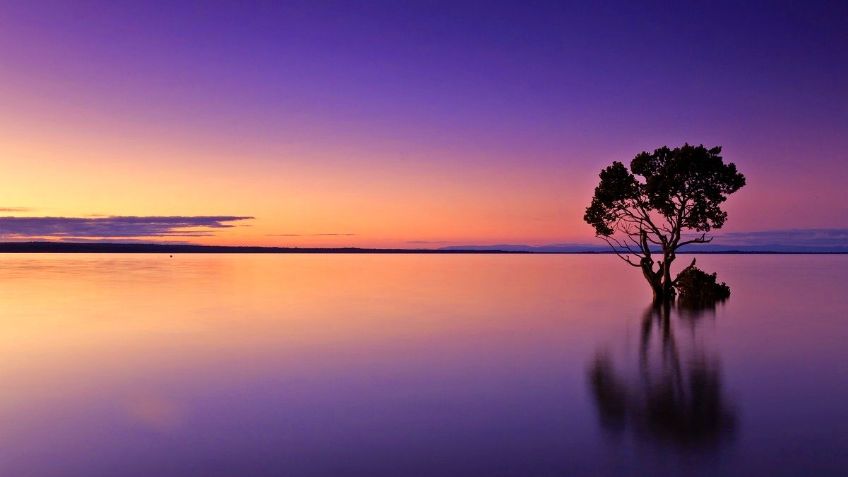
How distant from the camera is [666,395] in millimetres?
14805

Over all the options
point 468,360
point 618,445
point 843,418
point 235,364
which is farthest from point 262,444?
point 843,418

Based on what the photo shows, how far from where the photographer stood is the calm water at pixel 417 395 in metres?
10.2

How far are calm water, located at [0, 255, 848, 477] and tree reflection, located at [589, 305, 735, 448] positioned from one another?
72mm

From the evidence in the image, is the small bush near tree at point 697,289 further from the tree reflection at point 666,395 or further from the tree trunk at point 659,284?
the tree reflection at point 666,395

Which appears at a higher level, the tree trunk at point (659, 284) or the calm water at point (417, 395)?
the tree trunk at point (659, 284)

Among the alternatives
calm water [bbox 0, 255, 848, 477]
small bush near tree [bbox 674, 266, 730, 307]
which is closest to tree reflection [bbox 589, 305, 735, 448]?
calm water [bbox 0, 255, 848, 477]

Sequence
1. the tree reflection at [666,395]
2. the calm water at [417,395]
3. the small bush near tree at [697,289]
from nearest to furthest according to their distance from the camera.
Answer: the calm water at [417,395] → the tree reflection at [666,395] → the small bush near tree at [697,289]

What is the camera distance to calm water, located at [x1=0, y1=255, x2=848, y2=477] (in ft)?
33.5

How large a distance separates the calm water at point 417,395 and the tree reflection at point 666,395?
0.07 m

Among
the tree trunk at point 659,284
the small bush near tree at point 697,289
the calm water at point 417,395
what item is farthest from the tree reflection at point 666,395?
the small bush near tree at point 697,289

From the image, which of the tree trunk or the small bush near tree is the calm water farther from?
the tree trunk

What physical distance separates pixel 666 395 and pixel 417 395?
6255 millimetres

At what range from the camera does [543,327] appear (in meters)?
29.3

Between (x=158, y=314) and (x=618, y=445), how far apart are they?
2805 cm
